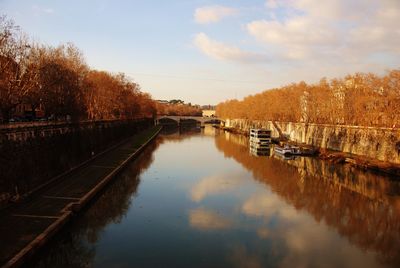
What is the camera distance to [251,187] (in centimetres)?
2931

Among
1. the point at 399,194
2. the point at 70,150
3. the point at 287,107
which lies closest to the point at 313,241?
the point at 399,194

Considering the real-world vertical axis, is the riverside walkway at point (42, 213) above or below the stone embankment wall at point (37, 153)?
below

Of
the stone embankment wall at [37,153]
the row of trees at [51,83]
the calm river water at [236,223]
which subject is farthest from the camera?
the row of trees at [51,83]

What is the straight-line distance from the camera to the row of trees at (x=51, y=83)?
83.3 feet

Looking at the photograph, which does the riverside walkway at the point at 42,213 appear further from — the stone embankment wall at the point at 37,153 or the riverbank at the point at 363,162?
the riverbank at the point at 363,162

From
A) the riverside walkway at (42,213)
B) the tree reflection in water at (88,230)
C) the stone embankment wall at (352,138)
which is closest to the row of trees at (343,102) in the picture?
the stone embankment wall at (352,138)

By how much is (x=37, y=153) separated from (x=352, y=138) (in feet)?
125

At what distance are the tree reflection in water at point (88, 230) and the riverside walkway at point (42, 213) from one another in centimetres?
58

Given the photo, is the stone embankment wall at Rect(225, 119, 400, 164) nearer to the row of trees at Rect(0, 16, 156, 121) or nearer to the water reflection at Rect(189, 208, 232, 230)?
the water reflection at Rect(189, 208, 232, 230)

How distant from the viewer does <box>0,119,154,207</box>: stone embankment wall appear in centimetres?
1727

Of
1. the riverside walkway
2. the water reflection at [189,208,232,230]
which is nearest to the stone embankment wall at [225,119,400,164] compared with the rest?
the water reflection at [189,208,232,230]

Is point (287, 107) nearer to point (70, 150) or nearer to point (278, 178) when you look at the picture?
point (278, 178)

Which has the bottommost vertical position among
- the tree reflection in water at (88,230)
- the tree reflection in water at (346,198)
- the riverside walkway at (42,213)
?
the tree reflection in water at (346,198)

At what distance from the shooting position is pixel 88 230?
17.6 meters
